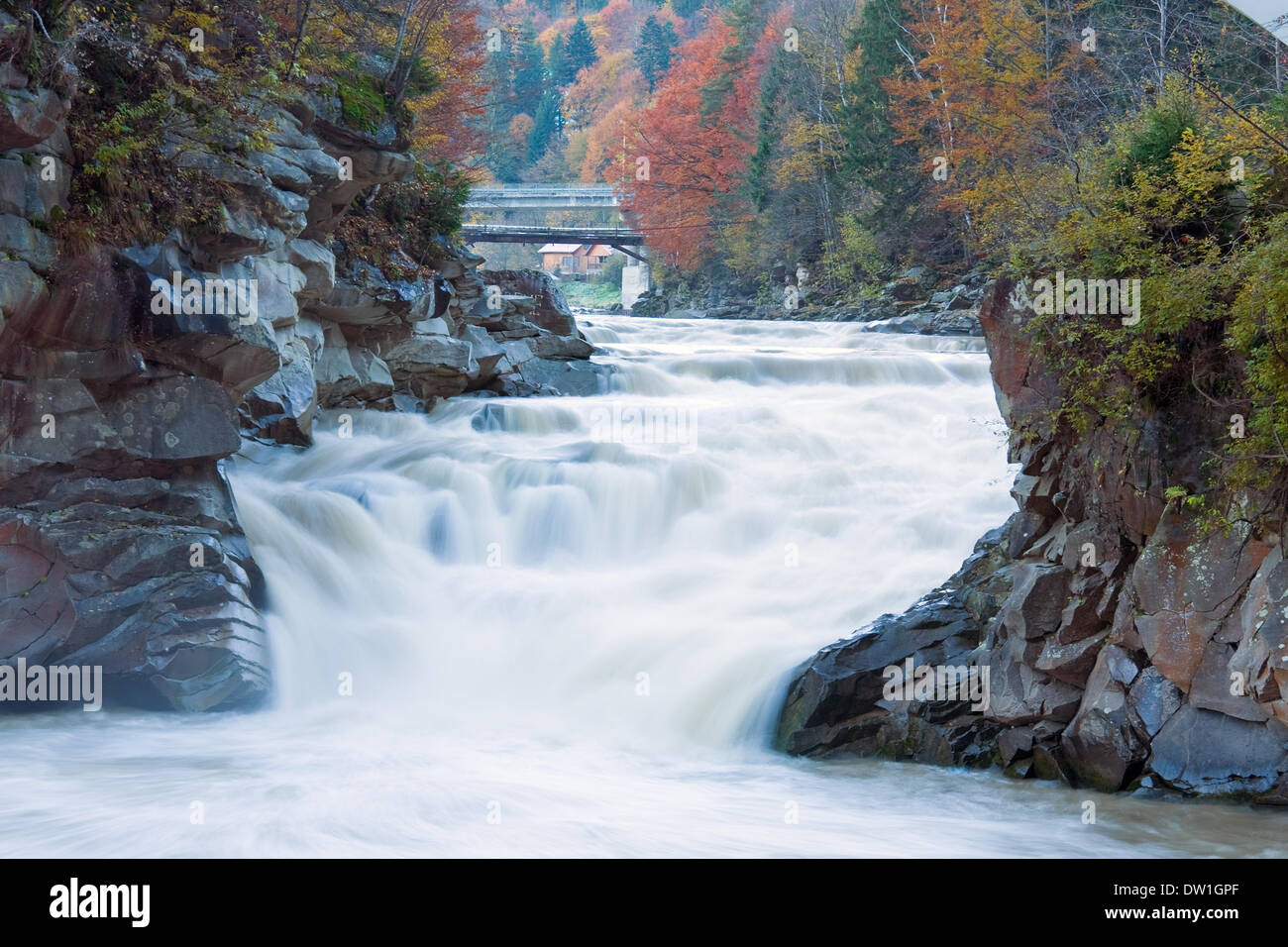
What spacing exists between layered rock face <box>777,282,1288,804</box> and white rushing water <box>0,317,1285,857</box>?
12.6 inches

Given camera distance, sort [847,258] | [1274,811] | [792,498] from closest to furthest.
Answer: [1274,811] < [792,498] < [847,258]

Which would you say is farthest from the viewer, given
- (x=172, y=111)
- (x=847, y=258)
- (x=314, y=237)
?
(x=847, y=258)

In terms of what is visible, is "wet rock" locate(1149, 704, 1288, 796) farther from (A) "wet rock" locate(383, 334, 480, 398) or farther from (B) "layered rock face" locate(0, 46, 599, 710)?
(A) "wet rock" locate(383, 334, 480, 398)

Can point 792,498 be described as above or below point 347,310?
below

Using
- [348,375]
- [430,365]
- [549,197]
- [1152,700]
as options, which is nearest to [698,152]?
[549,197]

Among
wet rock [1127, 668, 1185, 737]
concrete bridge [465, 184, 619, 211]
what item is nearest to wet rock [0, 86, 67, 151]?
wet rock [1127, 668, 1185, 737]

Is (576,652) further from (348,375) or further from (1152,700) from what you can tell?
(348,375)

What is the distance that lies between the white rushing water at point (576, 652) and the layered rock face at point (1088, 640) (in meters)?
0.32

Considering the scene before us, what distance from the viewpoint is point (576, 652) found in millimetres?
11188

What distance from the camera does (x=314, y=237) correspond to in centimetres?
1456

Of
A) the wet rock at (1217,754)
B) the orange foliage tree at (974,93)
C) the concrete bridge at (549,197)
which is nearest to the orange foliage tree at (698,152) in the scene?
the concrete bridge at (549,197)

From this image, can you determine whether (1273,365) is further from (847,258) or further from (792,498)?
(847,258)
